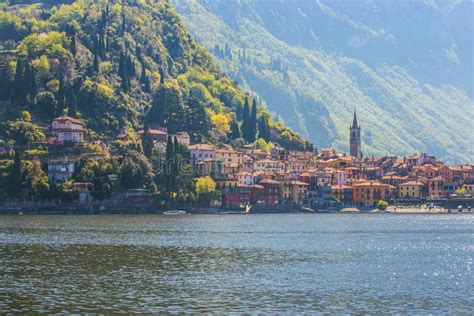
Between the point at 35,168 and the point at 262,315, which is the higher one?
the point at 35,168

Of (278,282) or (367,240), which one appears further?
(367,240)

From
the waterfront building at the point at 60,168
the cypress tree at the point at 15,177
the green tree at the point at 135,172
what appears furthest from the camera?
the green tree at the point at 135,172

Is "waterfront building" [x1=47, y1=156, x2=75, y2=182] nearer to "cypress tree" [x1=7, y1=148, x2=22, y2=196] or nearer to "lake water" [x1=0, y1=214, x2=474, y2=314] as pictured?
"cypress tree" [x1=7, y1=148, x2=22, y2=196]

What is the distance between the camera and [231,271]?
79.7 meters

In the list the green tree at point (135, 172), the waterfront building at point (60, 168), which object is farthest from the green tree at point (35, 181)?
the green tree at point (135, 172)

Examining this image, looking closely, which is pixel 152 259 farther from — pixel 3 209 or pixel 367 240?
pixel 3 209

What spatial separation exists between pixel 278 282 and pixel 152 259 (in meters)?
19.9

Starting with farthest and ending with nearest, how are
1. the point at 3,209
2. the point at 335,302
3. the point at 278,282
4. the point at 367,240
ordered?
1. the point at 3,209
2. the point at 367,240
3. the point at 278,282
4. the point at 335,302

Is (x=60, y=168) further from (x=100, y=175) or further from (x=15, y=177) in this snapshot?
(x=15, y=177)

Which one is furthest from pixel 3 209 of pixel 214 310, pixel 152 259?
pixel 214 310

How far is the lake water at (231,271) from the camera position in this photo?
62000 mm

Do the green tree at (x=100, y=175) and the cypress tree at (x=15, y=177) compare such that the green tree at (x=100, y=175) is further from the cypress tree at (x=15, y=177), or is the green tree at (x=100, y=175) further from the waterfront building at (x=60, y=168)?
the cypress tree at (x=15, y=177)

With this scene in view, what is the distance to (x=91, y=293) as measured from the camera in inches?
2574

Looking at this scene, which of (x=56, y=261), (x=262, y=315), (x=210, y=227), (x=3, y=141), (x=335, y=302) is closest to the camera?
(x=262, y=315)
